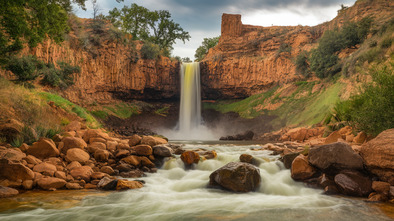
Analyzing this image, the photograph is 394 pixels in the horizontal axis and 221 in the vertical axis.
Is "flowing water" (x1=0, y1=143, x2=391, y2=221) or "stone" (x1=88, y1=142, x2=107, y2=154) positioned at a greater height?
"stone" (x1=88, y1=142, x2=107, y2=154)

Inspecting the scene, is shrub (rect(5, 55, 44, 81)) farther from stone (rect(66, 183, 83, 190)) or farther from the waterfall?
the waterfall

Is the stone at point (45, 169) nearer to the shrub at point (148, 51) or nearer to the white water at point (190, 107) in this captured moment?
the white water at point (190, 107)

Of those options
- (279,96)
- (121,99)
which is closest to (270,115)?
(279,96)

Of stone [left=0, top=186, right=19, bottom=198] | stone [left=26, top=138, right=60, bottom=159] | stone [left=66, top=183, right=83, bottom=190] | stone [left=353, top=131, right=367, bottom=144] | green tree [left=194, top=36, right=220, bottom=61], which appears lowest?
stone [left=66, top=183, right=83, bottom=190]

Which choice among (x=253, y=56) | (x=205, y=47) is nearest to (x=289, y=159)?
(x=253, y=56)

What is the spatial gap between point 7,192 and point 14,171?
2.31 feet

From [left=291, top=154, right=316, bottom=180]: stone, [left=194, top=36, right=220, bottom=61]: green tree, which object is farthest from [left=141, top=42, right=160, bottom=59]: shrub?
[left=291, top=154, right=316, bottom=180]: stone

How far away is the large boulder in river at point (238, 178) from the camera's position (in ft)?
22.4

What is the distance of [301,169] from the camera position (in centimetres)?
737

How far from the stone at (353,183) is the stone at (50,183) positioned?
7.52 metres

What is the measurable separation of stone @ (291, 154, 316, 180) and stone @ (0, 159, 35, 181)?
24.9ft

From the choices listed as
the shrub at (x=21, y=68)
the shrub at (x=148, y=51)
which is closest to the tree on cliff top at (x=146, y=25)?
the shrub at (x=148, y=51)

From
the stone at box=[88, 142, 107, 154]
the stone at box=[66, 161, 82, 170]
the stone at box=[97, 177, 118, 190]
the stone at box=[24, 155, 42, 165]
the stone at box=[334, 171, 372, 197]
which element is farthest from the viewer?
the stone at box=[88, 142, 107, 154]

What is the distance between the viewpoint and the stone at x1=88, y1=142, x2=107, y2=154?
8.85m
